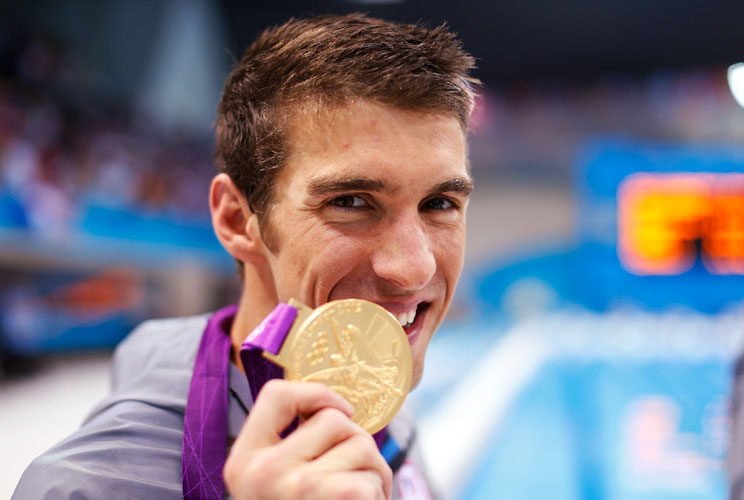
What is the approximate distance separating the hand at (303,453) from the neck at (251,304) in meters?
0.37

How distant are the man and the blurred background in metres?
0.15

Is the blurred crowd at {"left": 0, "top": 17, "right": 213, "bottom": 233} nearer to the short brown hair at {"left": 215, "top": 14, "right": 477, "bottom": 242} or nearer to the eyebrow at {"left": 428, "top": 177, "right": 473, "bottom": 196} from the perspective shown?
the short brown hair at {"left": 215, "top": 14, "right": 477, "bottom": 242}

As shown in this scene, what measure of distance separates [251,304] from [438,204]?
0.37 metres

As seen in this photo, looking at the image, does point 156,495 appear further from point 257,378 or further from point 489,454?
point 489,454

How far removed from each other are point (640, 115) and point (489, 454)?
30.6ft

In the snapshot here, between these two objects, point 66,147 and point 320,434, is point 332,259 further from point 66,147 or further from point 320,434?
Answer: point 66,147

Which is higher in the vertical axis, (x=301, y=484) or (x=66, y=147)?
(x=301, y=484)

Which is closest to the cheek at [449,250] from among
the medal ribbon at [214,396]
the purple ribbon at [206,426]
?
the medal ribbon at [214,396]

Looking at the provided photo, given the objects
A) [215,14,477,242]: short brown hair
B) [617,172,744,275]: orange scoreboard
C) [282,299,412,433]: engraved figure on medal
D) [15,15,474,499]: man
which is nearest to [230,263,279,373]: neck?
[15,15,474,499]: man

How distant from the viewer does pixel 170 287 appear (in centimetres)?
833

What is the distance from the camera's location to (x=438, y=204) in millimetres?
858

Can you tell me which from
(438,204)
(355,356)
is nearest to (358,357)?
(355,356)

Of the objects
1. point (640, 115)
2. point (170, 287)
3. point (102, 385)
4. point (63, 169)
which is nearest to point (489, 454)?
point (102, 385)

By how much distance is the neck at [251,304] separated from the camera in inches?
38.5
